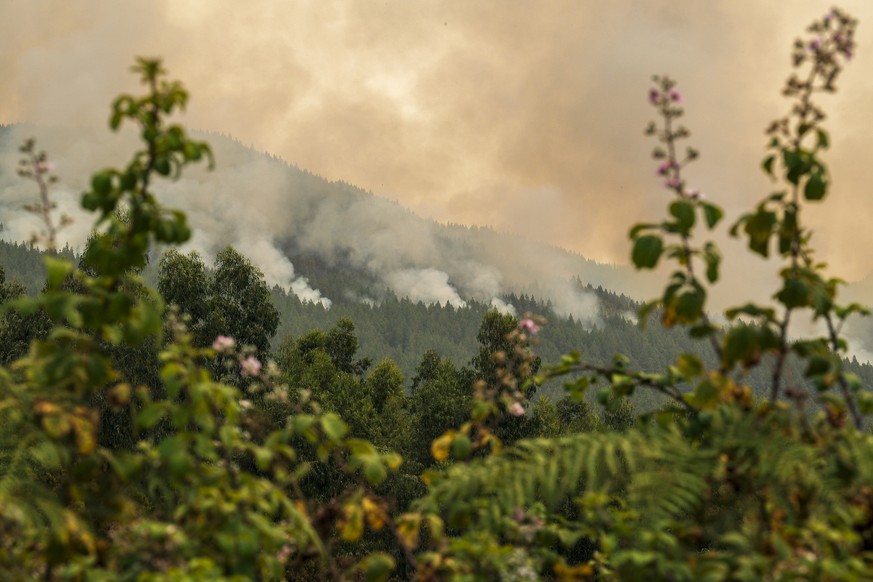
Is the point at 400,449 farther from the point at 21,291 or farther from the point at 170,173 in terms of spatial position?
the point at 170,173

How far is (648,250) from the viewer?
8.90 feet

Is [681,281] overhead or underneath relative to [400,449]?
underneath

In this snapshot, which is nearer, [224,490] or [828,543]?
[828,543]

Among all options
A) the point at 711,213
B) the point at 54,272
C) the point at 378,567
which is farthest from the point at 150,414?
the point at 711,213

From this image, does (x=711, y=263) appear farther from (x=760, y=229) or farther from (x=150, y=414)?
(x=150, y=414)

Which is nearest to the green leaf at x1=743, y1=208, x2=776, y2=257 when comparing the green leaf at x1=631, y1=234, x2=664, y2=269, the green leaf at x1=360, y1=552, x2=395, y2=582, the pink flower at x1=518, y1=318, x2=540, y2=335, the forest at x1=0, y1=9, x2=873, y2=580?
the forest at x1=0, y1=9, x2=873, y2=580

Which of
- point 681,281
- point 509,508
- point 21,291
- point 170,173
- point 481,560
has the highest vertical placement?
point 21,291

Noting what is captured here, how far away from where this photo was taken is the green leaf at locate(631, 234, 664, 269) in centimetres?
271

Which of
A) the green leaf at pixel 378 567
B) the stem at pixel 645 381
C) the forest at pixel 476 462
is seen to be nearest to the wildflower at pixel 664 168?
the forest at pixel 476 462

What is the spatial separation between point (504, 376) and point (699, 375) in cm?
131

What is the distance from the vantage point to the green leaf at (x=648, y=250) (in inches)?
107

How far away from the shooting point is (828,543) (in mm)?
2479

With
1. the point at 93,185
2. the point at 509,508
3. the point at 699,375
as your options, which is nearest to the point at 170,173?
the point at 93,185

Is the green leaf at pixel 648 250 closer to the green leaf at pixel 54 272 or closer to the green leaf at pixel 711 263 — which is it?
the green leaf at pixel 711 263
